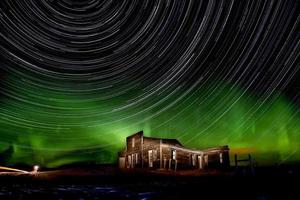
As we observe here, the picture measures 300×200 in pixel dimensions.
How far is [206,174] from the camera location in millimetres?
28344

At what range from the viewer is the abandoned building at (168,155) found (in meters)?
32.2

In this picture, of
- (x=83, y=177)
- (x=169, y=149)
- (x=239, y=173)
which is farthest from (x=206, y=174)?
(x=83, y=177)

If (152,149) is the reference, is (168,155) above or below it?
below

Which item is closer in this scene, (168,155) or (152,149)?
(168,155)

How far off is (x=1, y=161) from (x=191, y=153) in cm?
5262

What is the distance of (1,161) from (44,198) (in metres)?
63.4

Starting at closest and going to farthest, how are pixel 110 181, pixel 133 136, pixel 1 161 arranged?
pixel 110 181 → pixel 133 136 → pixel 1 161

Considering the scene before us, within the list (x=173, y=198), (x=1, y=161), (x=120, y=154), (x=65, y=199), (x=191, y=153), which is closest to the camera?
(x=173, y=198)

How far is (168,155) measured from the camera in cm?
A: 3234

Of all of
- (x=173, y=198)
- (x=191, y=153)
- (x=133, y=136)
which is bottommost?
(x=173, y=198)

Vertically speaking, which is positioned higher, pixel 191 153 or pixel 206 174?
pixel 191 153

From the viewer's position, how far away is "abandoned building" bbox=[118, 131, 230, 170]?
3216cm

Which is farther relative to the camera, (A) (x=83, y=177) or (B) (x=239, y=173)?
(A) (x=83, y=177)

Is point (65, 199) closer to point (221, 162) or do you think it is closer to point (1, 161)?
point (221, 162)
